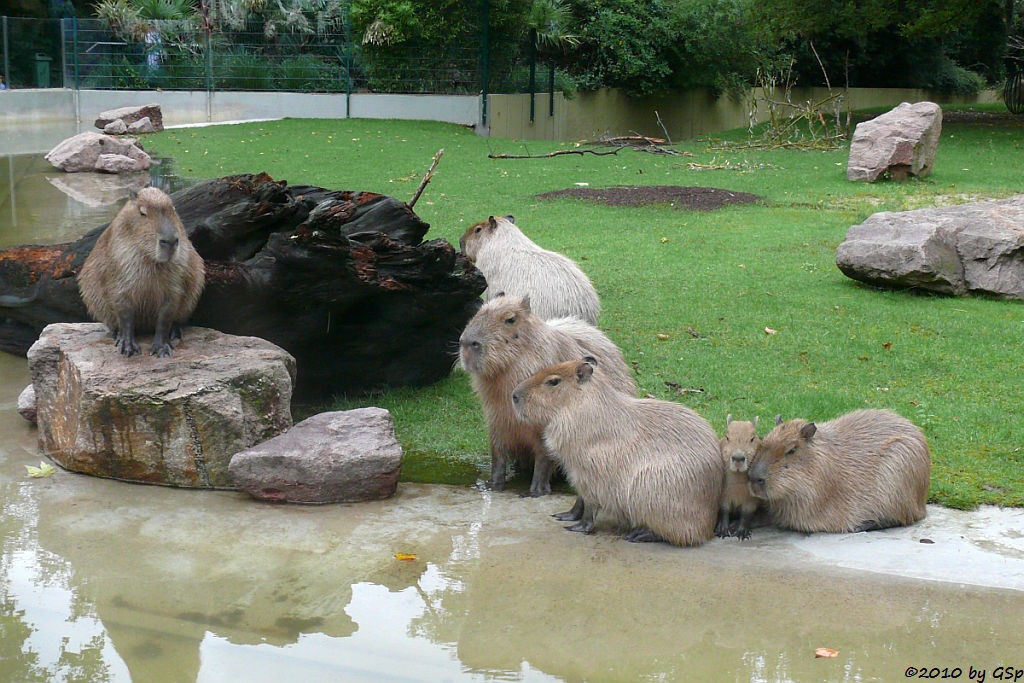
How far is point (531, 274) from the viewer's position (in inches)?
237

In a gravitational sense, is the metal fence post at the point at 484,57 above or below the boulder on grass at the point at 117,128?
above

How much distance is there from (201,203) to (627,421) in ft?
9.44

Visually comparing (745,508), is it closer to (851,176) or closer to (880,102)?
(851,176)

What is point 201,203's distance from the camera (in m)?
5.31

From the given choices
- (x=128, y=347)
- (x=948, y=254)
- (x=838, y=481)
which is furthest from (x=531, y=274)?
(x=948, y=254)

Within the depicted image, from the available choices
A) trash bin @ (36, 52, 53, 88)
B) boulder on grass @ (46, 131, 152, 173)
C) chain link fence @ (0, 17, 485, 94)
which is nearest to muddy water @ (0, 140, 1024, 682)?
boulder on grass @ (46, 131, 152, 173)

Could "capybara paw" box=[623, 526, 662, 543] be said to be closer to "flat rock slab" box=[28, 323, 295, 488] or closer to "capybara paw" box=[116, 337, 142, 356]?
"flat rock slab" box=[28, 323, 295, 488]

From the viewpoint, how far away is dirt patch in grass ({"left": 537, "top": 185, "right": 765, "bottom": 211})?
12.2 m

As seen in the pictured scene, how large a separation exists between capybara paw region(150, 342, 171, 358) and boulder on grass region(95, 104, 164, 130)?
59.3 feet

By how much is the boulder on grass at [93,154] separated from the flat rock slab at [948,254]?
12691 mm

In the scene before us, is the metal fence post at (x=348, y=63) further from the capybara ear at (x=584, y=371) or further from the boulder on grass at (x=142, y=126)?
the capybara ear at (x=584, y=371)

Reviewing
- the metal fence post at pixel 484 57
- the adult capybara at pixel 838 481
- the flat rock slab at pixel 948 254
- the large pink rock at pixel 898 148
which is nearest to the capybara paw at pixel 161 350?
the adult capybara at pixel 838 481

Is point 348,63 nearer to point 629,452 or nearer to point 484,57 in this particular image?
point 484,57

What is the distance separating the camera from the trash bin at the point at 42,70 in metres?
23.1
